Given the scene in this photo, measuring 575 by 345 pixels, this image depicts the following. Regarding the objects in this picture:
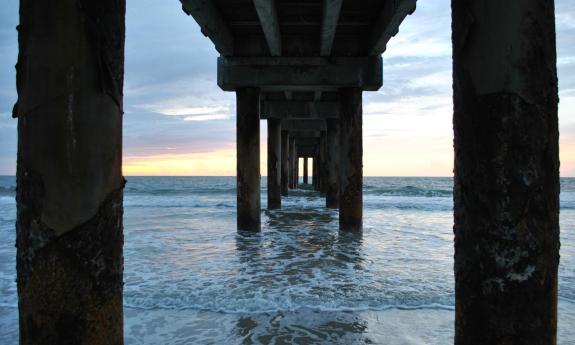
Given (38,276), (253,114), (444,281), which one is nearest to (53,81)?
(38,276)

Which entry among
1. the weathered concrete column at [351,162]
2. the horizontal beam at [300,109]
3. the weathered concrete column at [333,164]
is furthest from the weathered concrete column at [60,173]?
the weathered concrete column at [333,164]

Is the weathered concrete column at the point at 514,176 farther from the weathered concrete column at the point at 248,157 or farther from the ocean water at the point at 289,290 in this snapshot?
the weathered concrete column at the point at 248,157

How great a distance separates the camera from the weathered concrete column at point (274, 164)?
13188 mm

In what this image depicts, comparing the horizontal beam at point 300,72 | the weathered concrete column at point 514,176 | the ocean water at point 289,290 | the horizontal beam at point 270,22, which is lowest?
the ocean water at point 289,290

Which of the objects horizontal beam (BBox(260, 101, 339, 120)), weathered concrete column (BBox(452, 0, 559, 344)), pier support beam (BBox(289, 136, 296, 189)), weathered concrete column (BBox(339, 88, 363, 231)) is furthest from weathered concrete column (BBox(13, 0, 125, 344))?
pier support beam (BBox(289, 136, 296, 189))

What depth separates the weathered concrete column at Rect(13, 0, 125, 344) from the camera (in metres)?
1.69

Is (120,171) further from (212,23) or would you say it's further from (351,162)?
(351,162)

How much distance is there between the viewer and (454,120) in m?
1.79

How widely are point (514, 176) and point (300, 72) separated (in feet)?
22.4

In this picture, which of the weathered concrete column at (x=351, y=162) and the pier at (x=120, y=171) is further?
the weathered concrete column at (x=351, y=162)

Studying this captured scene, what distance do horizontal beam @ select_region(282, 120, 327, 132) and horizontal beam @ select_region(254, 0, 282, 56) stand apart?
924 cm

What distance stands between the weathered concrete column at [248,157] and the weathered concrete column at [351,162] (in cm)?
176

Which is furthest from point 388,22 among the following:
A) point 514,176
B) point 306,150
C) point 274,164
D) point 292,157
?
point 306,150

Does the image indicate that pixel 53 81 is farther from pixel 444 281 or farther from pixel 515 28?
pixel 444 281
